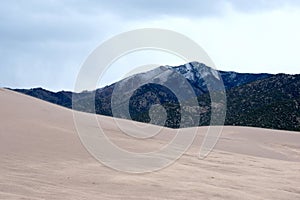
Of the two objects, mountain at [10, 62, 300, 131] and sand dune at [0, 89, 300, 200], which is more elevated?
mountain at [10, 62, 300, 131]

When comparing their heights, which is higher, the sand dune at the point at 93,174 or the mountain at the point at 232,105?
the mountain at the point at 232,105

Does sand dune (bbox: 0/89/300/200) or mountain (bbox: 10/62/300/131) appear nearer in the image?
sand dune (bbox: 0/89/300/200)

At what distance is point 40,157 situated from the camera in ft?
34.1

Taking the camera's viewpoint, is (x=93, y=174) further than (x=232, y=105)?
No

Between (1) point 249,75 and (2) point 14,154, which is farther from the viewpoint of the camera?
(1) point 249,75

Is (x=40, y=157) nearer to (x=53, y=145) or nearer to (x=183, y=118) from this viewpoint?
(x=53, y=145)

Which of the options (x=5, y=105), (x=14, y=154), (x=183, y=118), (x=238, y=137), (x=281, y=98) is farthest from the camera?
(x=281, y=98)

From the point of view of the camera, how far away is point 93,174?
8.99 meters

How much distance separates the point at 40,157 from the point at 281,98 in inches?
1949

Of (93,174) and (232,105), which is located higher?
(232,105)

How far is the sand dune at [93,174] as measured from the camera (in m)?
7.37

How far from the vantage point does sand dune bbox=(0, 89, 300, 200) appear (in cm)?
737

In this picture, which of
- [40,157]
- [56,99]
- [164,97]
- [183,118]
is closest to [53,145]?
[40,157]

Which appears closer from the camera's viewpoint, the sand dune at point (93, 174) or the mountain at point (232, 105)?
the sand dune at point (93, 174)
